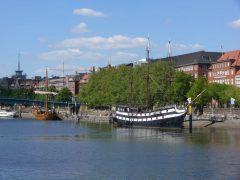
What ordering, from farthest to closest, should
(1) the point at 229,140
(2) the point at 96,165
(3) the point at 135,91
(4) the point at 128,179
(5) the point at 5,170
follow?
(3) the point at 135,91 < (1) the point at 229,140 < (2) the point at 96,165 < (5) the point at 5,170 < (4) the point at 128,179

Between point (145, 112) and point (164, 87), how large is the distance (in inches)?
1180

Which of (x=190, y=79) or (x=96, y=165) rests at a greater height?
(x=190, y=79)

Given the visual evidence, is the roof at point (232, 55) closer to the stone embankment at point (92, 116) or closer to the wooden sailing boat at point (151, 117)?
the stone embankment at point (92, 116)

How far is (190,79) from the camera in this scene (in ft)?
493

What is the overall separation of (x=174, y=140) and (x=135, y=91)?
70995 millimetres

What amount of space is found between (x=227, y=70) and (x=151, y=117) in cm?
7245

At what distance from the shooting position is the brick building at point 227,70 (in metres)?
175

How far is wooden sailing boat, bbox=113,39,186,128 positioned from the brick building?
183 feet

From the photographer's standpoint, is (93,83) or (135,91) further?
(93,83)

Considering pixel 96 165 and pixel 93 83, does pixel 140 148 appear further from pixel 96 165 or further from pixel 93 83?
pixel 93 83

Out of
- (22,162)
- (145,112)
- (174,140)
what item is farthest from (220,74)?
(22,162)

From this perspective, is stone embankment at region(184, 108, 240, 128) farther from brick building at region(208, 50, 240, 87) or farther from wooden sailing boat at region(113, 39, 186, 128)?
brick building at region(208, 50, 240, 87)

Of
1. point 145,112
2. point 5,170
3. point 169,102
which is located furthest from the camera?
point 169,102

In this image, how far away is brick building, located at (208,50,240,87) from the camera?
17527 centimetres
